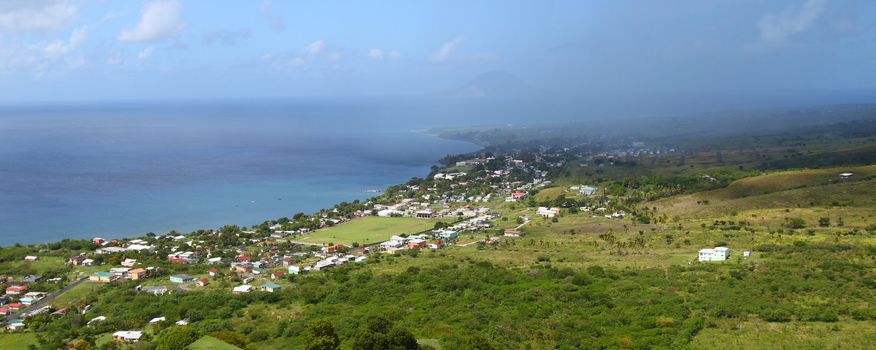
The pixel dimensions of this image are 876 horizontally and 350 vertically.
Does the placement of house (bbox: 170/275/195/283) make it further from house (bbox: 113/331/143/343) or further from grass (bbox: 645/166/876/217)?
grass (bbox: 645/166/876/217)

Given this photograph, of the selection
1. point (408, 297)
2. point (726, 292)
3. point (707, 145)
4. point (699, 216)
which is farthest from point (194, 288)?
point (707, 145)

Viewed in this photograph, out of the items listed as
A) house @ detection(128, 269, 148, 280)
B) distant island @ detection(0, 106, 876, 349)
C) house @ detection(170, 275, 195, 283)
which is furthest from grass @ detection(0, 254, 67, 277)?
house @ detection(170, 275, 195, 283)

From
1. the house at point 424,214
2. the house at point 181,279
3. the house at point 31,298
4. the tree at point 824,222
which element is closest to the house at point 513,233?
the house at point 424,214

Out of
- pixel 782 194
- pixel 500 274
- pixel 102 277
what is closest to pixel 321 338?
pixel 500 274

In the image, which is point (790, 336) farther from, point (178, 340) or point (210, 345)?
point (178, 340)

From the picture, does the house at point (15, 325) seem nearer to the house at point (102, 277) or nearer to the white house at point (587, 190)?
the house at point (102, 277)
